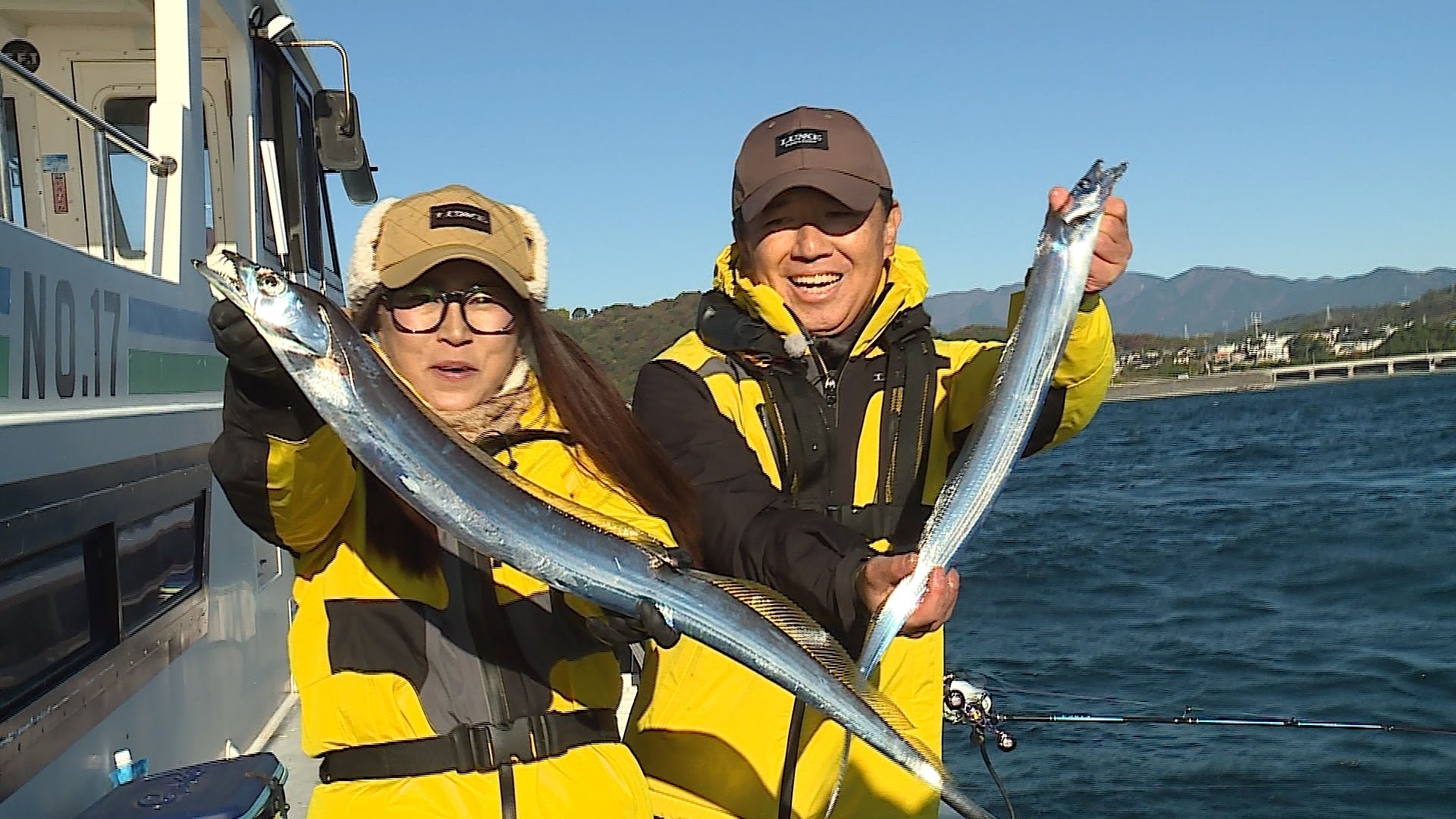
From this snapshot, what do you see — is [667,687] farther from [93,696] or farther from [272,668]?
[272,668]

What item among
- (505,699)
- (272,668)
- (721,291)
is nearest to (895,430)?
(721,291)

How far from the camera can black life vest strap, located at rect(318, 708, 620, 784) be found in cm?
258

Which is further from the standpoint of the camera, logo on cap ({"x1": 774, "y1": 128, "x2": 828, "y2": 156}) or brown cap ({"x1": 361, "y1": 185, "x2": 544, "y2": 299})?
logo on cap ({"x1": 774, "y1": 128, "x2": 828, "y2": 156})

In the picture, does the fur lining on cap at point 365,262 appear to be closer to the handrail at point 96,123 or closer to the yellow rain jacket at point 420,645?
the yellow rain jacket at point 420,645

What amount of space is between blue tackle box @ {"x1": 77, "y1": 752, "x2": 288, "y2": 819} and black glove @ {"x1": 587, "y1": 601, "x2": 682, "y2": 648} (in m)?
1.40

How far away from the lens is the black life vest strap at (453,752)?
2.58 metres

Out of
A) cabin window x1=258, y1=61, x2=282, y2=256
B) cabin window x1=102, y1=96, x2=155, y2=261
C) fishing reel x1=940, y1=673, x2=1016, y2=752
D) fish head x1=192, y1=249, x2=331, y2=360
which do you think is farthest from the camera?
cabin window x1=258, y1=61, x2=282, y2=256

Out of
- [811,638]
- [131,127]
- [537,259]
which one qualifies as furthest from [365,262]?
[131,127]

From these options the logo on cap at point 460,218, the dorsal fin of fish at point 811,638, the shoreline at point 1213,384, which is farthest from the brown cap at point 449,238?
the shoreline at point 1213,384

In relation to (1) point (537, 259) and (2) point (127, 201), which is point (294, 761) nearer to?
(2) point (127, 201)

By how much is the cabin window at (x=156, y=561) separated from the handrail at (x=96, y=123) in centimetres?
147

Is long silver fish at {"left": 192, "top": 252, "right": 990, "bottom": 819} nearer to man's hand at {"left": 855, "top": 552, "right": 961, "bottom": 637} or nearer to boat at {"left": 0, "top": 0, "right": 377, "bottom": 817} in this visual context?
man's hand at {"left": 855, "top": 552, "right": 961, "bottom": 637}

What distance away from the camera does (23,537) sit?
3.35 m

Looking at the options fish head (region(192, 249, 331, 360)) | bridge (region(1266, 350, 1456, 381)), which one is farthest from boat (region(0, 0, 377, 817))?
bridge (region(1266, 350, 1456, 381))
